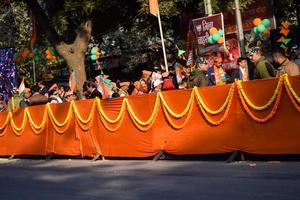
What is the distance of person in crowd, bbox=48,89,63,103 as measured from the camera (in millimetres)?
17094

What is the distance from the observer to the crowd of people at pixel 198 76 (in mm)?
11047

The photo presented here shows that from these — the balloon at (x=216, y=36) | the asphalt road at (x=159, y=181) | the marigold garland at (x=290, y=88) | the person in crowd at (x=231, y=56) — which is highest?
the balloon at (x=216, y=36)

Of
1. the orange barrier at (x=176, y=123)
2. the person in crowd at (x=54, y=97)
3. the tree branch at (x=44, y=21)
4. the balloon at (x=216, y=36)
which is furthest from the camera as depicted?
the tree branch at (x=44, y=21)

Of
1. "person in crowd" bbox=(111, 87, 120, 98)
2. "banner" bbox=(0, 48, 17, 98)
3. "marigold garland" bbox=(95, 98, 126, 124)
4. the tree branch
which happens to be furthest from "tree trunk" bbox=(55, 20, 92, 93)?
"marigold garland" bbox=(95, 98, 126, 124)

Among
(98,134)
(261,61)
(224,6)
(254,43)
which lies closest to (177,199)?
(261,61)

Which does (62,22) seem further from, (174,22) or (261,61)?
(261,61)

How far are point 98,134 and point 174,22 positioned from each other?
37.8 ft

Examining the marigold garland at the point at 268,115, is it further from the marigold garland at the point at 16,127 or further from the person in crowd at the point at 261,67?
the marigold garland at the point at 16,127

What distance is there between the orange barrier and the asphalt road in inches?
14.1

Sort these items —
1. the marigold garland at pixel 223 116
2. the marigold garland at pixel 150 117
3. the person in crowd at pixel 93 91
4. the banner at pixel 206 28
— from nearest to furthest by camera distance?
1. the marigold garland at pixel 223 116
2. the marigold garland at pixel 150 117
3. the person in crowd at pixel 93 91
4. the banner at pixel 206 28

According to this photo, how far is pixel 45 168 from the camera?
13508 mm

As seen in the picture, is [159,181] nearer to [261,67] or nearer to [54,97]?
[261,67]

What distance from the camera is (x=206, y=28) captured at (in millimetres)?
16141

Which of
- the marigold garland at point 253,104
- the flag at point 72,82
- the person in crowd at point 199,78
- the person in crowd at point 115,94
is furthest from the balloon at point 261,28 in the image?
the marigold garland at point 253,104
